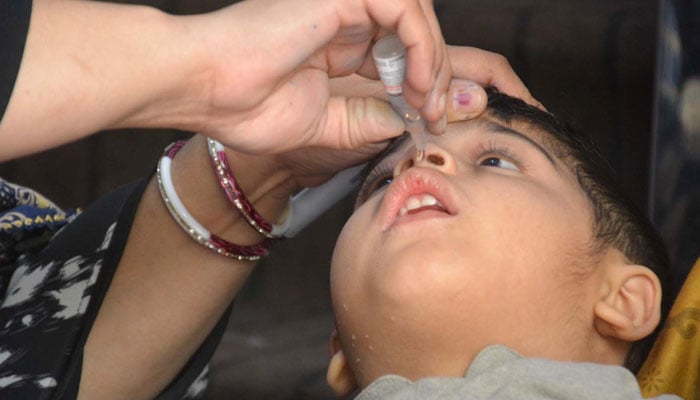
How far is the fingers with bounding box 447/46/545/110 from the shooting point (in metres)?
1.13

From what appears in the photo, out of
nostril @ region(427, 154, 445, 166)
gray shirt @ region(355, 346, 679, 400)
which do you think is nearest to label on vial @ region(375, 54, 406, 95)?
nostril @ region(427, 154, 445, 166)

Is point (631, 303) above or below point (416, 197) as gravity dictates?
below

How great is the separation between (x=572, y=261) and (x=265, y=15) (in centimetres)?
39

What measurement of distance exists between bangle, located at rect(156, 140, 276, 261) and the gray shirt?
1.02ft

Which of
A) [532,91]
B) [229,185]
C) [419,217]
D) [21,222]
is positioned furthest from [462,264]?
[532,91]

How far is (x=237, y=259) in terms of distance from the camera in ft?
4.03

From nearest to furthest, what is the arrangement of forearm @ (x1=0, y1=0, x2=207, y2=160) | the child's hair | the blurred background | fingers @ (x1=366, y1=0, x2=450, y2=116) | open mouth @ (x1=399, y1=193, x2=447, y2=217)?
forearm @ (x1=0, y1=0, x2=207, y2=160) → fingers @ (x1=366, y1=0, x2=450, y2=116) → open mouth @ (x1=399, y1=193, x2=447, y2=217) → the child's hair → the blurred background

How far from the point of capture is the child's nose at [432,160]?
1045 mm

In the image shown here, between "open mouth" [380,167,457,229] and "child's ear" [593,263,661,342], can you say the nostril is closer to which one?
"open mouth" [380,167,457,229]

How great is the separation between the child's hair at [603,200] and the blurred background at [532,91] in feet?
1.47

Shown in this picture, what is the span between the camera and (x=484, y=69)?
114 cm

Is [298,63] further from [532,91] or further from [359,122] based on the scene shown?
[532,91]

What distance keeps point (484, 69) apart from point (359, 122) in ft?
0.60

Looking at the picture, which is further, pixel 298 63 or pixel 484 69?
pixel 484 69
